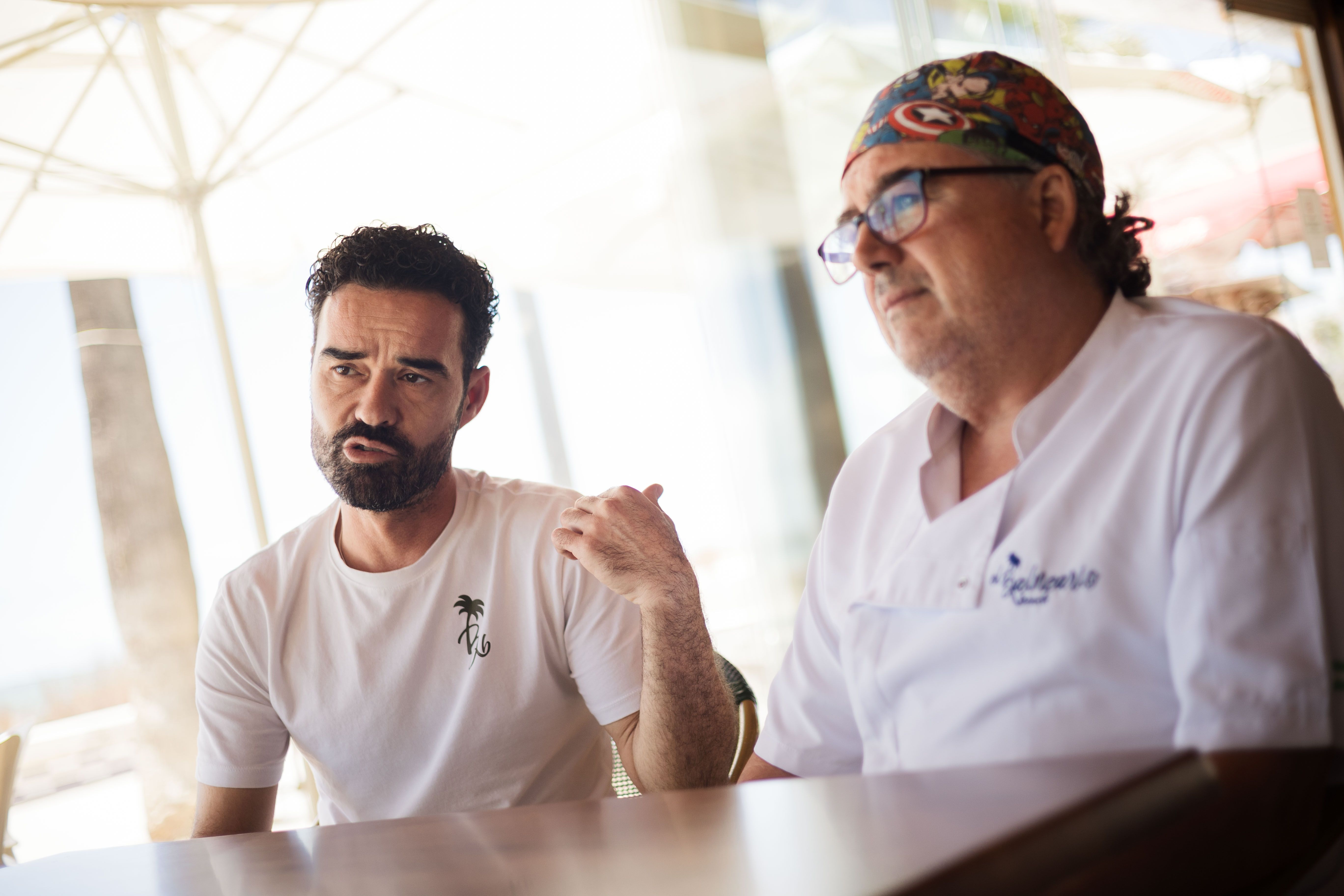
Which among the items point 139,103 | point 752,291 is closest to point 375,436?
point 139,103

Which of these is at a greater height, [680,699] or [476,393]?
[476,393]

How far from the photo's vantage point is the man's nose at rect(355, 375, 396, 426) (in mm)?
1733

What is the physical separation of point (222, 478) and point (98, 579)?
23.2 inches

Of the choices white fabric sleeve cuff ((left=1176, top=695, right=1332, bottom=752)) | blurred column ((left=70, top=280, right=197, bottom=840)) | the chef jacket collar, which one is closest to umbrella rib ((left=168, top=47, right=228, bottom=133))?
blurred column ((left=70, top=280, right=197, bottom=840))

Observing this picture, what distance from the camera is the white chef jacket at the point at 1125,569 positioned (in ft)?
3.02

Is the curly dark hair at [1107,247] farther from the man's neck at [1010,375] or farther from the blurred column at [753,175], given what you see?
the blurred column at [753,175]

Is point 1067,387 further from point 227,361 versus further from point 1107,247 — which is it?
point 227,361

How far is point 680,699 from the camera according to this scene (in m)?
1.52

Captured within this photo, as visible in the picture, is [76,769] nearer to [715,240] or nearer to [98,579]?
[98,579]

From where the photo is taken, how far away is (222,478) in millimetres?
4000

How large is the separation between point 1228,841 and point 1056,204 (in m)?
0.94

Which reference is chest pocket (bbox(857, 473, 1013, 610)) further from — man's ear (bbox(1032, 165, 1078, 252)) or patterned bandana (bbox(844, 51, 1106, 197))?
patterned bandana (bbox(844, 51, 1106, 197))

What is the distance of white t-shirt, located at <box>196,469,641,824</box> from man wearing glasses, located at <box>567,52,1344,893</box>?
0.37 meters

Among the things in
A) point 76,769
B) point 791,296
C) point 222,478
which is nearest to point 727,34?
point 791,296
